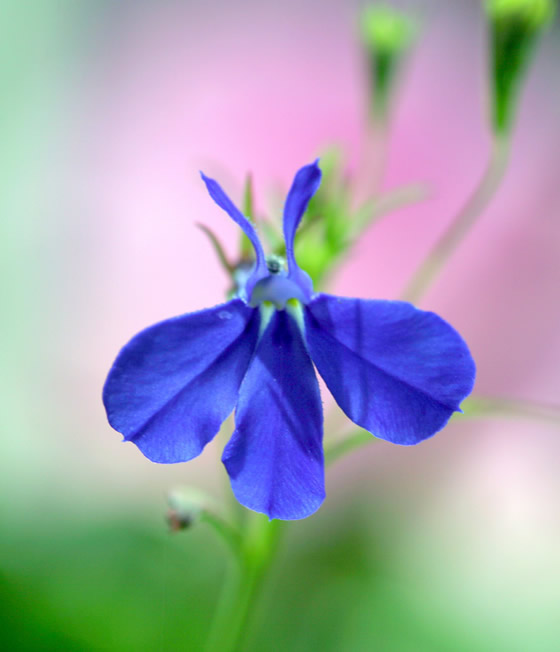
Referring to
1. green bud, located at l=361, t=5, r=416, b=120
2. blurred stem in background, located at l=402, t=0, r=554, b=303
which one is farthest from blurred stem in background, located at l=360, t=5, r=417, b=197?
blurred stem in background, located at l=402, t=0, r=554, b=303

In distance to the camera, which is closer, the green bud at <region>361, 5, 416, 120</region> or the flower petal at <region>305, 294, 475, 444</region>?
the flower petal at <region>305, 294, 475, 444</region>

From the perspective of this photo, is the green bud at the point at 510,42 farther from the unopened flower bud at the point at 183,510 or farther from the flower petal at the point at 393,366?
the unopened flower bud at the point at 183,510

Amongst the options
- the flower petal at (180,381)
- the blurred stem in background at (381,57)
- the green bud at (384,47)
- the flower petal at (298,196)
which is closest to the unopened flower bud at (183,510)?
the flower petal at (180,381)

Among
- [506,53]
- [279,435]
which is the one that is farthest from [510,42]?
[279,435]

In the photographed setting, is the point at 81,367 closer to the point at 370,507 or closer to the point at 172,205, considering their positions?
the point at 172,205

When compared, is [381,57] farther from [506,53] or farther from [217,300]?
[217,300]

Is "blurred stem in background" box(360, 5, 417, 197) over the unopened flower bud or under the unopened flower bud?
over

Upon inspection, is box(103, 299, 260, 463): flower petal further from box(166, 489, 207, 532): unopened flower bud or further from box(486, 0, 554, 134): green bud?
box(486, 0, 554, 134): green bud
